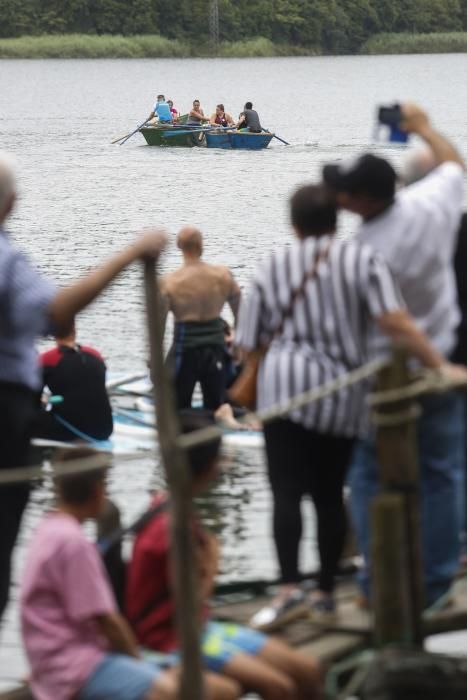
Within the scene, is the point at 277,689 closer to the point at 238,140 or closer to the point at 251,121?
the point at 251,121

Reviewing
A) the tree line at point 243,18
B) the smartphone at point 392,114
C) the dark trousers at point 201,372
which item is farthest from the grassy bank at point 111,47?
the smartphone at point 392,114

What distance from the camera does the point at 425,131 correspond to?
6.79m

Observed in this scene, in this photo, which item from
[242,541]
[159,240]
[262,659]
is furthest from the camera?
[242,541]

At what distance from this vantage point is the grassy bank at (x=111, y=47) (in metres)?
140

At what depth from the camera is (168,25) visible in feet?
471

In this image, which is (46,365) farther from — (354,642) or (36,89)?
(36,89)

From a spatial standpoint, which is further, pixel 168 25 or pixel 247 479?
pixel 168 25

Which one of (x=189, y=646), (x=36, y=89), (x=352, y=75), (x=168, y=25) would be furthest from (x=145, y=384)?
(x=168, y=25)

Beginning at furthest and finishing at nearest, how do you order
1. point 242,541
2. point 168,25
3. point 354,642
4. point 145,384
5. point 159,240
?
point 168,25, point 145,384, point 242,541, point 354,642, point 159,240

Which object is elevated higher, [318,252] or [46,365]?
[318,252]

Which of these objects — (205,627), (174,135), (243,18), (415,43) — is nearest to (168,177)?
(174,135)

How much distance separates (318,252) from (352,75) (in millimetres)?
124651

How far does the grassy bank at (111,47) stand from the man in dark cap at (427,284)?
134m

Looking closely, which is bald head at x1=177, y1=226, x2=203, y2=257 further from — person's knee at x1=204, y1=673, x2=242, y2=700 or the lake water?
person's knee at x1=204, y1=673, x2=242, y2=700
